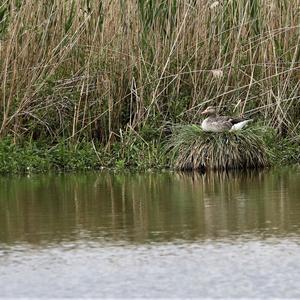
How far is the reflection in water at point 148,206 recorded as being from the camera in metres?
8.59

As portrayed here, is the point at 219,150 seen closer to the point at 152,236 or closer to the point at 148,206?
the point at 148,206

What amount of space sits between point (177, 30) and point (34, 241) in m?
6.33

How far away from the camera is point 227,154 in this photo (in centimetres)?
1305

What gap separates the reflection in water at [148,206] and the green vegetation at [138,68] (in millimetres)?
1229

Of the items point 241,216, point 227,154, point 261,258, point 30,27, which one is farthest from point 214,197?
point 30,27

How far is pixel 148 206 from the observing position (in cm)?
1016

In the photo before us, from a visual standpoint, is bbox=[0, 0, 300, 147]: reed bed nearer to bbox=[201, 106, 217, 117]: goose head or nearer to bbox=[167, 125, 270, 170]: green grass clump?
bbox=[201, 106, 217, 117]: goose head

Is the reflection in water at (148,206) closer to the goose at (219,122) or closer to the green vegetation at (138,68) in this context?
the goose at (219,122)

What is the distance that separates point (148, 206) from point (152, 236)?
1.77 metres

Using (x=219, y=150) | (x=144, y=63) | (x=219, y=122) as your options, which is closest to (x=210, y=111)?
(x=219, y=122)

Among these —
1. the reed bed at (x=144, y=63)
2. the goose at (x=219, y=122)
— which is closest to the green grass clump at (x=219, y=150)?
the goose at (x=219, y=122)

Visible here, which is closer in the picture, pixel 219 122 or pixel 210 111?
pixel 219 122

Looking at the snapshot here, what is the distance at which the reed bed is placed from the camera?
1402 cm

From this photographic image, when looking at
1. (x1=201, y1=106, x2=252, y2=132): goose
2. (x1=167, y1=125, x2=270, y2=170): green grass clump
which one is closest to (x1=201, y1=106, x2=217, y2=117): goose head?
(x1=201, y1=106, x2=252, y2=132): goose
